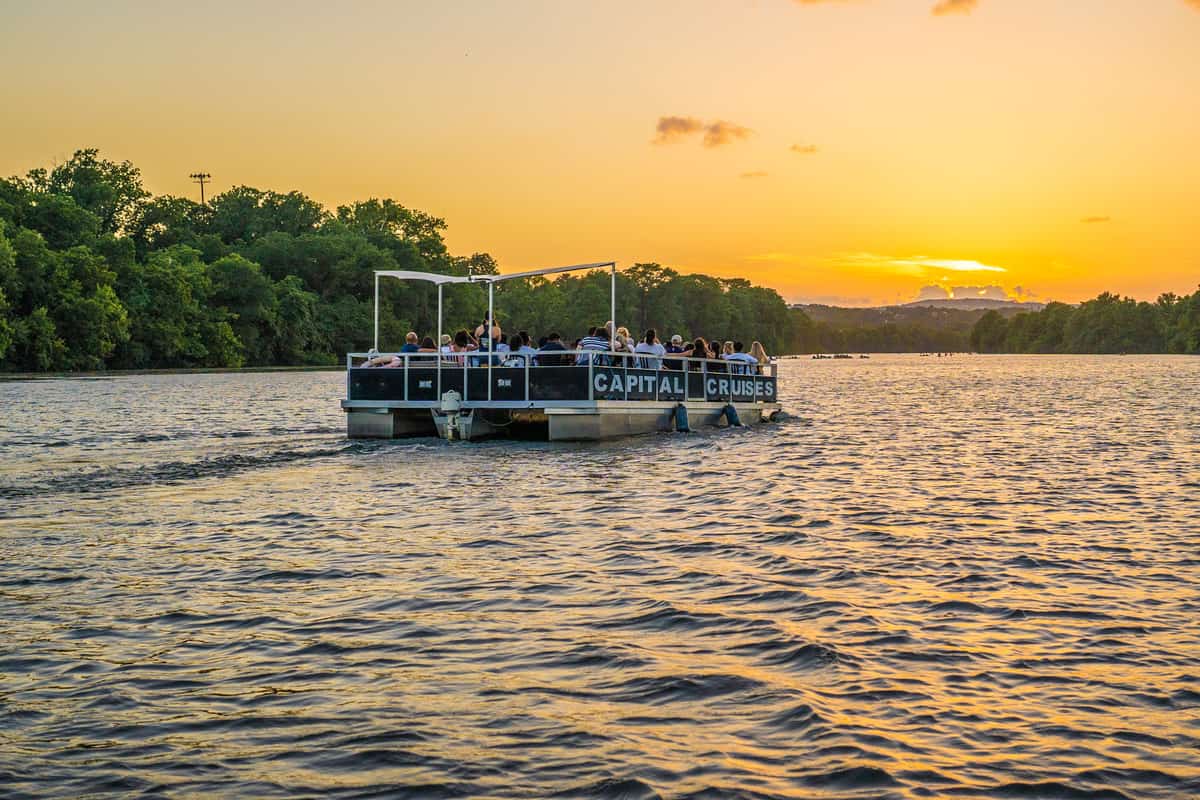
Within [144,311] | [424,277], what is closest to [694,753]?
[424,277]

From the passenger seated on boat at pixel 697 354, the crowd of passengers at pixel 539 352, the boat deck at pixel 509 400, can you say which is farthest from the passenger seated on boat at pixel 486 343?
the passenger seated on boat at pixel 697 354

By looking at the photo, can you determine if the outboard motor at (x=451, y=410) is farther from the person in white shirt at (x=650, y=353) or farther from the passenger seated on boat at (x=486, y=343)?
the person in white shirt at (x=650, y=353)

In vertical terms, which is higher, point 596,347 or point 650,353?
point 596,347

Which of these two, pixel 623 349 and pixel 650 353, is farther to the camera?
pixel 650 353

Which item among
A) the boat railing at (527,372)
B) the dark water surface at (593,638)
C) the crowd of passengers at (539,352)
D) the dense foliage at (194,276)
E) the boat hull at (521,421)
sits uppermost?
the dense foliage at (194,276)

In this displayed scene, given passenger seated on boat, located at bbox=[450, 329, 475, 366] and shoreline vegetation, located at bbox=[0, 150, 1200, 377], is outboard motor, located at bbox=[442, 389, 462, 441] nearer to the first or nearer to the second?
passenger seated on boat, located at bbox=[450, 329, 475, 366]

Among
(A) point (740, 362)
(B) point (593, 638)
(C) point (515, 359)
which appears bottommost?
(B) point (593, 638)

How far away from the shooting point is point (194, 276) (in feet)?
351

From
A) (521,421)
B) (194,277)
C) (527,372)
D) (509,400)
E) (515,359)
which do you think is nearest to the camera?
(527,372)

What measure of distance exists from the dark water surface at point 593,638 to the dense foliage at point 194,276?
54289 millimetres

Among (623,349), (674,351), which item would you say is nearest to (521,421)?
(623,349)

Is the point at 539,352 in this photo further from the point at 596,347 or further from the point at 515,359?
the point at 596,347

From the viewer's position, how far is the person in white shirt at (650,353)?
28.3 meters

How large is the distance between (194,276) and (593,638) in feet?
343
